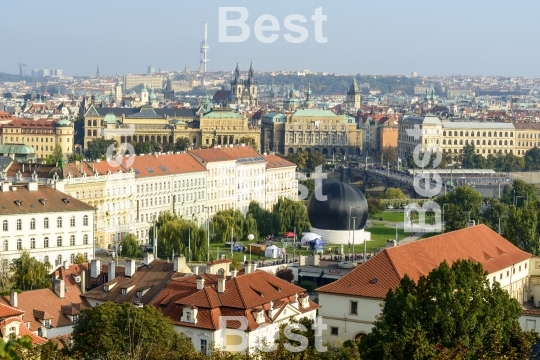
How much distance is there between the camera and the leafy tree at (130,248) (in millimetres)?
69250

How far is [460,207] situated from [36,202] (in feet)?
101

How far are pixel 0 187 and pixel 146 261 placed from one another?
19.0m

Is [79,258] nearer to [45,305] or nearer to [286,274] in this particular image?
[286,274]

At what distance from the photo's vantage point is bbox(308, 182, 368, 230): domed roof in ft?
260

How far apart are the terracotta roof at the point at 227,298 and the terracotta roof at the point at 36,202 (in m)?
21.7

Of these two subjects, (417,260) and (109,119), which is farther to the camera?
(109,119)

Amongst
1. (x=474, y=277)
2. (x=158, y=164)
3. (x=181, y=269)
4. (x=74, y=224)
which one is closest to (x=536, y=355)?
(x=474, y=277)

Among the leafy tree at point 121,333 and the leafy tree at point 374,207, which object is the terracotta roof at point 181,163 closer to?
the leafy tree at point 374,207

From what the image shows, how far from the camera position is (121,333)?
3403 cm

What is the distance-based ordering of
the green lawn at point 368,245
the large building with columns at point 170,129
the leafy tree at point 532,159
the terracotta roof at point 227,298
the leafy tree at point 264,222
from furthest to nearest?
the large building with columns at point 170,129, the leafy tree at point 532,159, the leafy tree at point 264,222, the green lawn at point 368,245, the terracotta roof at point 227,298

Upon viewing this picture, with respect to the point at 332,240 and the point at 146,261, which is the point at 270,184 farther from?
the point at 146,261

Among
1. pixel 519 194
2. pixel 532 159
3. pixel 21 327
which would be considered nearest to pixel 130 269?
pixel 21 327

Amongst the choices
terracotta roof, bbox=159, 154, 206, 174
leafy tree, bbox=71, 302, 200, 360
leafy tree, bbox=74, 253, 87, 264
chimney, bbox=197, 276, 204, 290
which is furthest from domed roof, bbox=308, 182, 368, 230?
leafy tree, bbox=71, 302, 200, 360

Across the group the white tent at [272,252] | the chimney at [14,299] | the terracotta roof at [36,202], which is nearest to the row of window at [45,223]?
the terracotta roof at [36,202]
